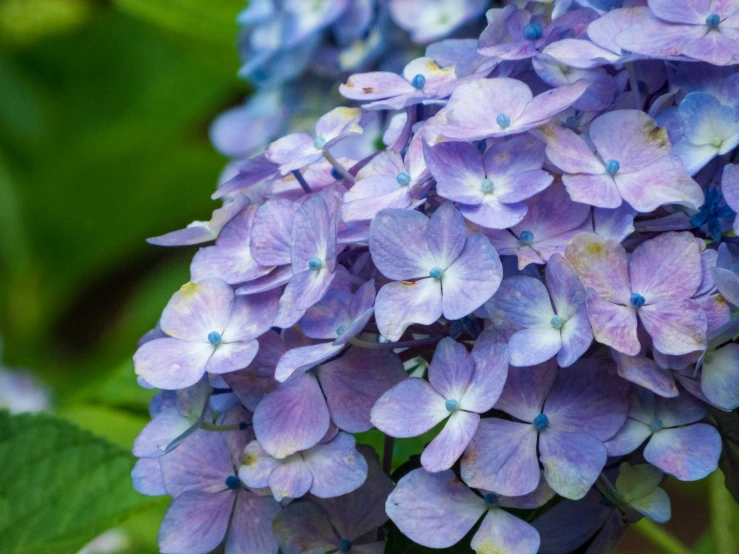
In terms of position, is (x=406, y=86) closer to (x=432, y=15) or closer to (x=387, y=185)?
(x=387, y=185)

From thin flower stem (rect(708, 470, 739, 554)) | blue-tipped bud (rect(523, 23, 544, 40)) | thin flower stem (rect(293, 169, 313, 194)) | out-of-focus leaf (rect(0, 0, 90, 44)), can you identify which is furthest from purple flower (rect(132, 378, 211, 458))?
out-of-focus leaf (rect(0, 0, 90, 44))

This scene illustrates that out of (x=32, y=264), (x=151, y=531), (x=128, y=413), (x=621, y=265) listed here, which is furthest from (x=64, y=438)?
(x=32, y=264)

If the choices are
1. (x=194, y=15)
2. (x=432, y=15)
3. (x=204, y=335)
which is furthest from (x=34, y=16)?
(x=204, y=335)

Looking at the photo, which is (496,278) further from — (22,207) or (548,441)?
(22,207)

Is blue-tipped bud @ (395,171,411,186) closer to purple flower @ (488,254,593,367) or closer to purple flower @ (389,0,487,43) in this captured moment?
purple flower @ (488,254,593,367)

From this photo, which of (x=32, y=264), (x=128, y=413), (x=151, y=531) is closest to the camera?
(x=128, y=413)
